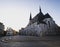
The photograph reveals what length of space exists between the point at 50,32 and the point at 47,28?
7420mm

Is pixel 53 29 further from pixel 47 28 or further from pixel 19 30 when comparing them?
pixel 19 30

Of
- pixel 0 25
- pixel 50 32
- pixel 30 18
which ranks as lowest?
pixel 50 32

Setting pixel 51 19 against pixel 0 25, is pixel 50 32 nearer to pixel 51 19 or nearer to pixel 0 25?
pixel 51 19

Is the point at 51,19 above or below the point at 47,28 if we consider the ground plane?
above

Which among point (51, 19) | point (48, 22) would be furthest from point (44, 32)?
point (51, 19)

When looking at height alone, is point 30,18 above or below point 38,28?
above

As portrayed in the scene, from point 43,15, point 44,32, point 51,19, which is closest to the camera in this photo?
point 44,32

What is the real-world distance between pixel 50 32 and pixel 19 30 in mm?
76672

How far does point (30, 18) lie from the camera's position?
179 meters

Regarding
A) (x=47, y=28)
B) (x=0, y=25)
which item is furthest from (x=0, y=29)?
(x=47, y=28)

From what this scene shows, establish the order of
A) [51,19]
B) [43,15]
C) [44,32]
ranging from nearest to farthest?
[44,32] < [51,19] < [43,15]

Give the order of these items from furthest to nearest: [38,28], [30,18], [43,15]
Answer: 1. [30,18]
2. [43,15]
3. [38,28]

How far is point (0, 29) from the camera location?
130875 millimetres

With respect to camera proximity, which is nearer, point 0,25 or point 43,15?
point 0,25
